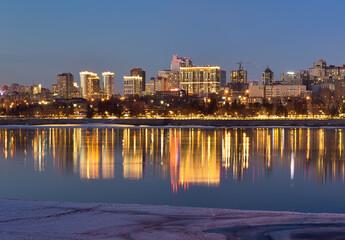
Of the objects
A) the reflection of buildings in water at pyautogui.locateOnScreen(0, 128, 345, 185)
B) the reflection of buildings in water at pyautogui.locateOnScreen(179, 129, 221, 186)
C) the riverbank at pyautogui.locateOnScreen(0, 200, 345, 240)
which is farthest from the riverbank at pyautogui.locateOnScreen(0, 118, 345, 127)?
the riverbank at pyautogui.locateOnScreen(0, 200, 345, 240)

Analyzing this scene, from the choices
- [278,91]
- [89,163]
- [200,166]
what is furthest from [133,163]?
[278,91]

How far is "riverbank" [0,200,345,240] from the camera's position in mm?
8562

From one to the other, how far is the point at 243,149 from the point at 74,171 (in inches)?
495

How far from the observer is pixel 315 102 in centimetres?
14138

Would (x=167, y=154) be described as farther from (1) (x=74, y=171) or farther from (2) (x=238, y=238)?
(2) (x=238, y=238)

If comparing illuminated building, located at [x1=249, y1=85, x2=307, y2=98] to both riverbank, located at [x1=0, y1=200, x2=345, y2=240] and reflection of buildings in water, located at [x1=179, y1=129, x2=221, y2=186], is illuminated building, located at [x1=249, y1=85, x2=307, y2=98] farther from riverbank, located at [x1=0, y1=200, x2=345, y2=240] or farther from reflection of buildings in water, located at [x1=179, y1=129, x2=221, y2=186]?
riverbank, located at [x1=0, y1=200, x2=345, y2=240]

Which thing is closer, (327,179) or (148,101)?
(327,179)

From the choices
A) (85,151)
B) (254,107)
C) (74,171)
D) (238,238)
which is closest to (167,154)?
(85,151)

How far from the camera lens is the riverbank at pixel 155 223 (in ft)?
28.1

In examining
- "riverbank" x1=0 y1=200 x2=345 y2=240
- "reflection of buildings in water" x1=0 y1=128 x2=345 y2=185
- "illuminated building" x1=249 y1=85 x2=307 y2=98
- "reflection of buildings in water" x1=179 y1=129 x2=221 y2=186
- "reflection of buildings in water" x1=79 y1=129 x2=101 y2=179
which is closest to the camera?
"riverbank" x1=0 y1=200 x2=345 y2=240

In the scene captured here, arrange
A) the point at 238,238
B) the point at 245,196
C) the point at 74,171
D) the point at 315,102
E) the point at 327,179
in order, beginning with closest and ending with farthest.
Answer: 1. the point at 238,238
2. the point at 245,196
3. the point at 327,179
4. the point at 74,171
5. the point at 315,102

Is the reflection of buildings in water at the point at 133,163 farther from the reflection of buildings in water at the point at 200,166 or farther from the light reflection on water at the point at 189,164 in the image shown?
the reflection of buildings in water at the point at 200,166

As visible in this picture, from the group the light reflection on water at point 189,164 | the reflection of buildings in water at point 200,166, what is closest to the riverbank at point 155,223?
the light reflection on water at point 189,164

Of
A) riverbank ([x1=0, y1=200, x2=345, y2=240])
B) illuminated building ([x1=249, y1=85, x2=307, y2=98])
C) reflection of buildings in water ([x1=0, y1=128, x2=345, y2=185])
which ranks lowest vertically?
reflection of buildings in water ([x1=0, y1=128, x2=345, y2=185])
